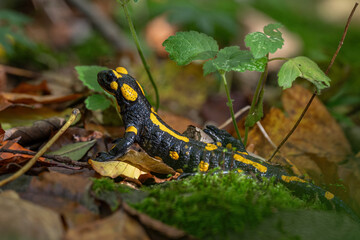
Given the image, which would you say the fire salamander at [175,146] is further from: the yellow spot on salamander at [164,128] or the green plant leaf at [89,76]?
the green plant leaf at [89,76]

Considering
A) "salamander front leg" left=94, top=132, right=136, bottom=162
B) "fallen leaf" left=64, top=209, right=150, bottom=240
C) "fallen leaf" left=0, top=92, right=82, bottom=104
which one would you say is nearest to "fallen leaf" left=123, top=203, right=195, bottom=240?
"fallen leaf" left=64, top=209, right=150, bottom=240

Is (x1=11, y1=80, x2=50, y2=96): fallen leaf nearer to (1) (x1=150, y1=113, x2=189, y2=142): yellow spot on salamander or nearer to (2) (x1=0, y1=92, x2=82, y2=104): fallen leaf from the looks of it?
(2) (x1=0, y1=92, x2=82, y2=104): fallen leaf

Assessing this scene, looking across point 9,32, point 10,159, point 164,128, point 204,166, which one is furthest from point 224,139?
point 9,32

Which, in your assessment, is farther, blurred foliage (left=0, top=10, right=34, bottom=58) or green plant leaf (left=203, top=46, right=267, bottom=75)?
blurred foliage (left=0, top=10, right=34, bottom=58)

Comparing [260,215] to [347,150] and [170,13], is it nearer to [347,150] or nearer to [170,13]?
[347,150]

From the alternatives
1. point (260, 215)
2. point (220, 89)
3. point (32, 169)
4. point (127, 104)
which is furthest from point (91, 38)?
point (260, 215)

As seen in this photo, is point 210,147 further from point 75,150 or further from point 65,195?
point 65,195

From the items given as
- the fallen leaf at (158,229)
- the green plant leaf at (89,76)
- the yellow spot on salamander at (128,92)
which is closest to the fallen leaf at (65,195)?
the fallen leaf at (158,229)
